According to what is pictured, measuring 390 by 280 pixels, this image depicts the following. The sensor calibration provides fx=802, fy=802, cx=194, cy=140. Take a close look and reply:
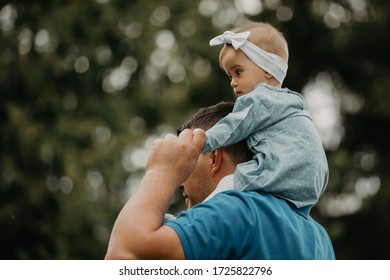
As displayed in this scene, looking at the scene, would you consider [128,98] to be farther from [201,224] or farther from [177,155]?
[201,224]

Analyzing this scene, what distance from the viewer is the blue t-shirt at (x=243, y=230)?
245 centimetres

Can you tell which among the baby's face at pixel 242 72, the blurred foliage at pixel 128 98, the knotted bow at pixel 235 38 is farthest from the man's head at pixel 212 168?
the blurred foliage at pixel 128 98

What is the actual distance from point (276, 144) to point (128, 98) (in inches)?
422

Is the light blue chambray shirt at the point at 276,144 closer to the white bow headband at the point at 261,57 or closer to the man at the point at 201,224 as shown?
the man at the point at 201,224

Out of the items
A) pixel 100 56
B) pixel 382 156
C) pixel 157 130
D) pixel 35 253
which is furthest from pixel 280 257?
pixel 382 156

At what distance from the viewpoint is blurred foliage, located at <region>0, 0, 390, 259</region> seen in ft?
37.0

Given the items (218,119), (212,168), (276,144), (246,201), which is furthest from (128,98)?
(246,201)

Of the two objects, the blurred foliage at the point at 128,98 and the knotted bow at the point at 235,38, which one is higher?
the knotted bow at the point at 235,38

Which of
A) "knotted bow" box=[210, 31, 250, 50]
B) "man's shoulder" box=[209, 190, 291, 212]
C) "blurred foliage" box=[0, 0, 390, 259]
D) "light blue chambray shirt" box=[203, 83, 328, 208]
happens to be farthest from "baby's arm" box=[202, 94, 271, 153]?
"blurred foliage" box=[0, 0, 390, 259]

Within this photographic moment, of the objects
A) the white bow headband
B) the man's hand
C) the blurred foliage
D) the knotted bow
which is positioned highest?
the knotted bow

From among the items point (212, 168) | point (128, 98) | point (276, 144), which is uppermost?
point (276, 144)

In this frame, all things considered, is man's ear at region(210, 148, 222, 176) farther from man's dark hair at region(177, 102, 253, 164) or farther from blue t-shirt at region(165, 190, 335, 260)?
blue t-shirt at region(165, 190, 335, 260)

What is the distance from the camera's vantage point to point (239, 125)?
9.17ft

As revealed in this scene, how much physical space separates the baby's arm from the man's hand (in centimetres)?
5
